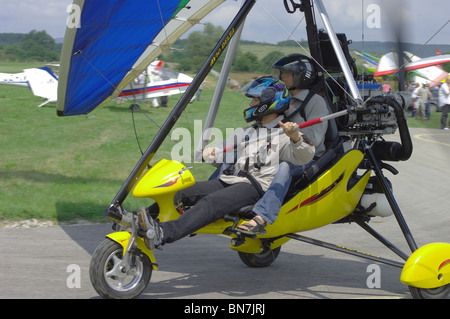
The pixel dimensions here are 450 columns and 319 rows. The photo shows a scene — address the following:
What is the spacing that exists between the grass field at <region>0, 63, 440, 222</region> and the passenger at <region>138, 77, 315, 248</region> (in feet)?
2.76

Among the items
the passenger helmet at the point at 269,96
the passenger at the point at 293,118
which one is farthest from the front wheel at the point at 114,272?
the passenger helmet at the point at 269,96

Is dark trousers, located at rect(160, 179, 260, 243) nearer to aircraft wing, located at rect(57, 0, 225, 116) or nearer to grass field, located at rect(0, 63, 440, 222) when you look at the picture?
grass field, located at rect(0, 63, 440, 222)

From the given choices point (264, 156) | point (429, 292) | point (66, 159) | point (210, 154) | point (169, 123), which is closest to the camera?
point (169, 123)

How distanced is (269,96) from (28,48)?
41.0 meters

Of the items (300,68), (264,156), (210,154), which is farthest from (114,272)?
(300,68)

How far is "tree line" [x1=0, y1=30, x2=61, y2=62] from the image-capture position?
39.0 m

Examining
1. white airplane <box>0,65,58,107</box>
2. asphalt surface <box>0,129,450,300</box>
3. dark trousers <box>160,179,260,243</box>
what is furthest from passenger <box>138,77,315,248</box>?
white airplane <box>0,65,58,107</box>

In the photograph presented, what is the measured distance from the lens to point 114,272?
445 cm

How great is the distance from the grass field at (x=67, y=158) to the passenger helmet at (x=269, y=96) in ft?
3.03

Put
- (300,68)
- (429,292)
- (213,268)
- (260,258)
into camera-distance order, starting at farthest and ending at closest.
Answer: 1. (260,258)
2. (213,268)
3. (300,68)
4. (429,292)

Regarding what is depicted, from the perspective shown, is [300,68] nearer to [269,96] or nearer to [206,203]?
[269,96]

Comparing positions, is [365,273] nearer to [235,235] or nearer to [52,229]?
[235,235]
